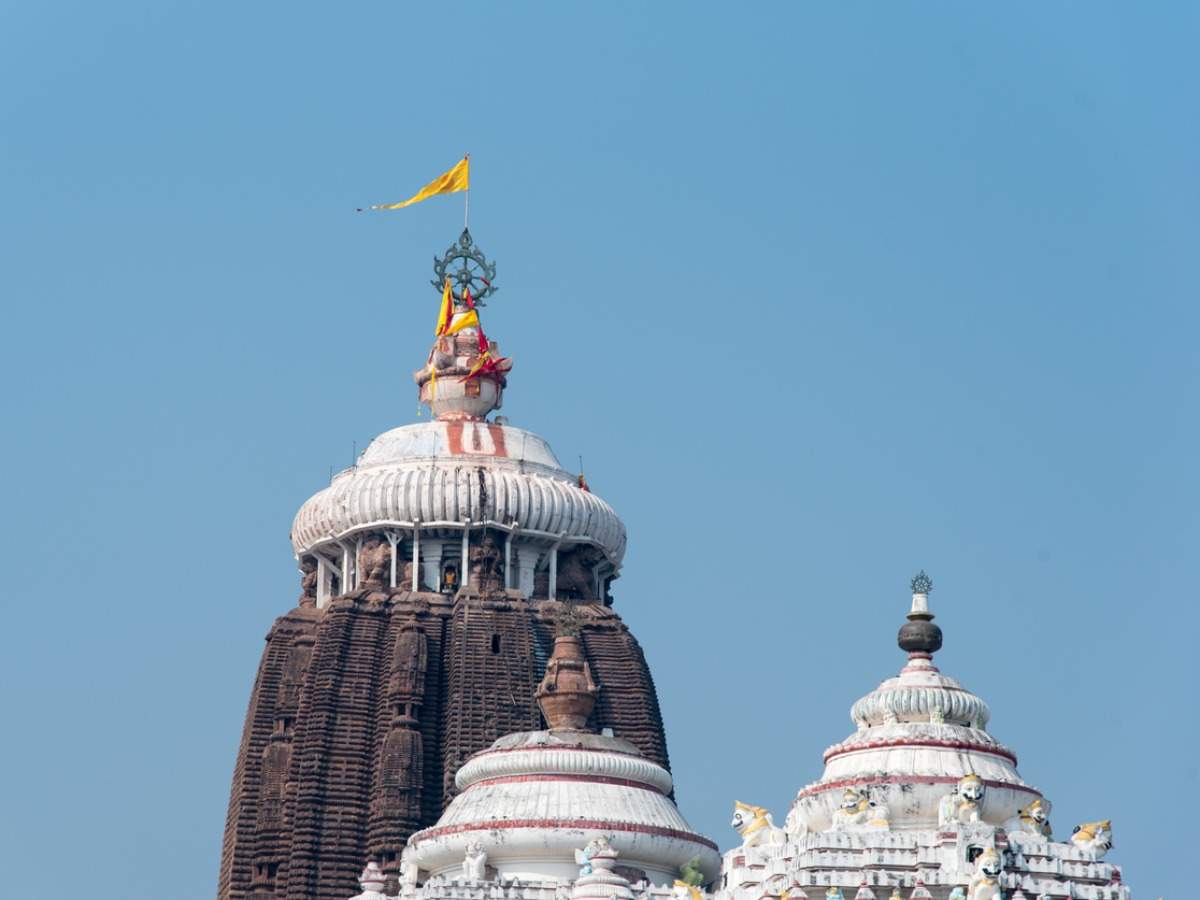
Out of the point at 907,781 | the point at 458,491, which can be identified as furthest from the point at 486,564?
the point at 907,781

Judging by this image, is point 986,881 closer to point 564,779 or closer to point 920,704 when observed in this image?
point 920,704

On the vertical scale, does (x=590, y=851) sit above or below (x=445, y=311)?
below

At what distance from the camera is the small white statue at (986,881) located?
243ft

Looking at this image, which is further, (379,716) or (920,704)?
(379,716)

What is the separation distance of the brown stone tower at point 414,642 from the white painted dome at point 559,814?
60.4 feet

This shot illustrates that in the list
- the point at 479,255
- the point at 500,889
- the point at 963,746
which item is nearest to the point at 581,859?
the point at 500,889

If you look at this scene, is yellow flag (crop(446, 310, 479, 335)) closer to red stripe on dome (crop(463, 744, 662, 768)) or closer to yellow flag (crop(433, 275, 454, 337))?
yellow flag (crop(433, 275, 454, 337))

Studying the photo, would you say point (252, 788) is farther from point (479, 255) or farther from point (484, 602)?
point (479, 255)

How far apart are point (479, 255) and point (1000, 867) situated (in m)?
45.5

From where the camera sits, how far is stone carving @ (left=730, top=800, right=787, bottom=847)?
78438 millimetres

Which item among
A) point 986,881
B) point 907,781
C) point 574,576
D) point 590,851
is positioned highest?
point 574,576

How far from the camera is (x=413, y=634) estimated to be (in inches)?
4205

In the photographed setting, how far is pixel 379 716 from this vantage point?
106062 millimetres

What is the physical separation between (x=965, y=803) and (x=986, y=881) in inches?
75.8
